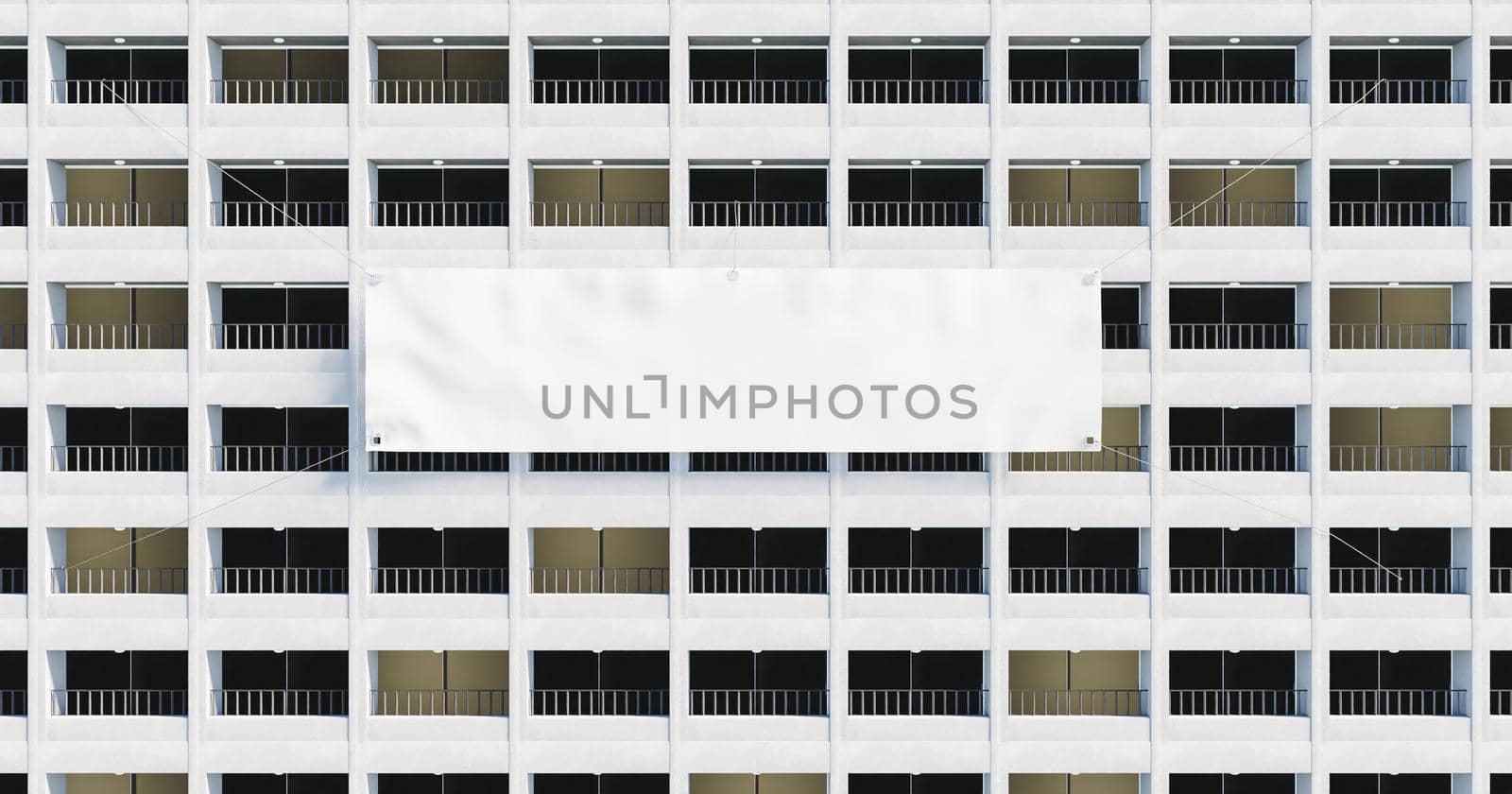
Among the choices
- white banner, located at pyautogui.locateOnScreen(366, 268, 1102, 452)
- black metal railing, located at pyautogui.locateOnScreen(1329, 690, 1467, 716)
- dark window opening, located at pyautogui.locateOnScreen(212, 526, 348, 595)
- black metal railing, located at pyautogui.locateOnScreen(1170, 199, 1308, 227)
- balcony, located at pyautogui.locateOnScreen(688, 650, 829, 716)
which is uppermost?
black metal railing, located at pyautogui.locateOnScreen(1170, 199, 1308, 227)

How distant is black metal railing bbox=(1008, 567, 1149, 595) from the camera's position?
1750 cm

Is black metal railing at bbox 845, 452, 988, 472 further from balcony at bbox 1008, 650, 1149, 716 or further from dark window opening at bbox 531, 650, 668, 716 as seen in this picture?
dark window opening at bbox 531, 650, 668, 716

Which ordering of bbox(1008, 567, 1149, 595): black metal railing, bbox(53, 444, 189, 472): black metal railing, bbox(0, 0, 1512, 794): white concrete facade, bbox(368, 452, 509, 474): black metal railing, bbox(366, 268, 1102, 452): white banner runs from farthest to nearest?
bbox(1008, 567, 1149, 595): black metal railing
bbox(53, 444, 189, 472): black metal railing
bbox(368, 452, 509, 474): black metal railing
bbox(0, 0, 1512, 794): white concrete facade
bbox(366, 268, 1102, 452): white banner

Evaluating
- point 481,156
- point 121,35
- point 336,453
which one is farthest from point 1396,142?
point 121,35

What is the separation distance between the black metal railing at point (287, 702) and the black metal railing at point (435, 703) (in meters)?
0.81

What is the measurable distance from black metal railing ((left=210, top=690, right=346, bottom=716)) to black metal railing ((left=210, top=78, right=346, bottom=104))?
11.1 m

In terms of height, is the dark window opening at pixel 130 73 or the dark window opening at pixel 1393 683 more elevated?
the dark window opening at pixel 130 73

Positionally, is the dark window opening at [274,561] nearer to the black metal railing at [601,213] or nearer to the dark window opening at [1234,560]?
the black metal railing at [601,213]

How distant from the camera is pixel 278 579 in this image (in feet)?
57.5

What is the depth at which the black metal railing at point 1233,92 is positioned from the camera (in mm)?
17516

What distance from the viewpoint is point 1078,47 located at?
17.6 m

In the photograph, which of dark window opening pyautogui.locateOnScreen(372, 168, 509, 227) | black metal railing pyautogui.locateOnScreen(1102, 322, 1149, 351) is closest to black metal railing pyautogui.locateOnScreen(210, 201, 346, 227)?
dark window opening pyautogui.locateOnScreen(372, 168, 509, 227)

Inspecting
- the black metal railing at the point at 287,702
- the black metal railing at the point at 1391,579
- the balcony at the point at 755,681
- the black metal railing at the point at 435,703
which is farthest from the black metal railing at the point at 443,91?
the black metal railing at the point at 1391,579

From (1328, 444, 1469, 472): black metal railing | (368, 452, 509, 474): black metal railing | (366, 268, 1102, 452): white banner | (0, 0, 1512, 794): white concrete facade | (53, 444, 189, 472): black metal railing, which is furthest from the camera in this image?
(53, 444, 189, 472): black metal railing
